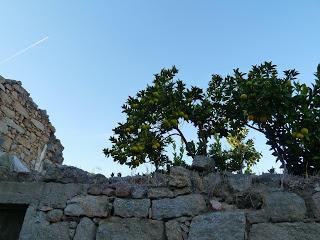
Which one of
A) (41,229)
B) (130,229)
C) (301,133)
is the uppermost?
(301,133)

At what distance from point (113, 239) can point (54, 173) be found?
0.92 meters

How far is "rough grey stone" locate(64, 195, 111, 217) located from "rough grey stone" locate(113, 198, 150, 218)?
3.8 inches

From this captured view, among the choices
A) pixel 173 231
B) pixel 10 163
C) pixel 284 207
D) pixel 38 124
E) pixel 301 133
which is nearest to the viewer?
pixel 284 207

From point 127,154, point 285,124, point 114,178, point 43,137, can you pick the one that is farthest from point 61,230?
point 43,137

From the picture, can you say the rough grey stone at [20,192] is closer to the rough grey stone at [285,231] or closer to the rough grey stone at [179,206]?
the rough grey stone at [179,206]

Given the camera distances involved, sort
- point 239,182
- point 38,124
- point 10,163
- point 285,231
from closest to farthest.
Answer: point 285,231, point 239,182, point 10,163, point 38,124

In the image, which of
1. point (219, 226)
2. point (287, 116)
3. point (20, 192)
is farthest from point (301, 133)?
point (20, 192)

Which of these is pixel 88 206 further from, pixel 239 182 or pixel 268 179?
pixel 268 179

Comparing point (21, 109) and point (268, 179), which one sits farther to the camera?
point (21, 109)

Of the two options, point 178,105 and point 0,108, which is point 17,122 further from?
point 178,105

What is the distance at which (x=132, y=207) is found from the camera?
3.21 m

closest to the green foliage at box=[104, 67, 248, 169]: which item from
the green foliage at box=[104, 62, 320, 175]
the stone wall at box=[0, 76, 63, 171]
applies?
the green foliage at box=[104, 62, 320, 175]

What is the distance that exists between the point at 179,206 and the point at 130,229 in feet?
1.49

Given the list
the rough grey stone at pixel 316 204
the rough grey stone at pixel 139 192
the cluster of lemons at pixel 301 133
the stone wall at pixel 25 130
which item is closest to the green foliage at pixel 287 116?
the cluster of lemons at pixel 301 133
